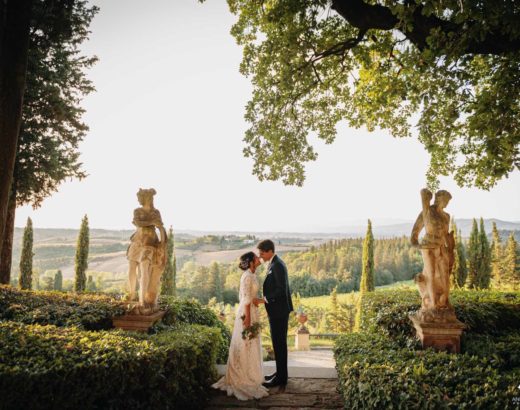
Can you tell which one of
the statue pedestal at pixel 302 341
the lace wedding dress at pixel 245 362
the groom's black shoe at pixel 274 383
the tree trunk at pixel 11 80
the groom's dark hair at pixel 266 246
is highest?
the tree trunk at pixel 11 80

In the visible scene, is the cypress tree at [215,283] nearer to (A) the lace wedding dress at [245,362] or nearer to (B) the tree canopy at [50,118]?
(B) the tree canopy at [50,118]

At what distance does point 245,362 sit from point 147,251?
237 cm

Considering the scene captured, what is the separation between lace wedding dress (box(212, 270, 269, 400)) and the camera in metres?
5.21

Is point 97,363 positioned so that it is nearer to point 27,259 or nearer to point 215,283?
point 27,259

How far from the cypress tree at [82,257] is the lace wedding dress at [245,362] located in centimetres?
1804

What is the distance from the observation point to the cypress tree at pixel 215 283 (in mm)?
29837

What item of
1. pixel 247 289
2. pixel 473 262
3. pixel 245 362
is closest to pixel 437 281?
pixel 247 289

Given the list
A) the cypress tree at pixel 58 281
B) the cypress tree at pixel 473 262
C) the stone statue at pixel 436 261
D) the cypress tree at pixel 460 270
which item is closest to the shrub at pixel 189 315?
the stone statue at pixel 436 261

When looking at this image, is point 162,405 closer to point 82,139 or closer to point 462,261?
point 82,139

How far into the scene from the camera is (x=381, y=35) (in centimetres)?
801

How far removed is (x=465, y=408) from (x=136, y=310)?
15.5ft

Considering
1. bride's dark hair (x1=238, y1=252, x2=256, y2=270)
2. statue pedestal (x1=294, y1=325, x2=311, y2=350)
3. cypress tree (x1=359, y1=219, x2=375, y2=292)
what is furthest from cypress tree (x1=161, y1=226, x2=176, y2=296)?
bride's dark hair (x1=238, y1=252, x2=256, y2=270)

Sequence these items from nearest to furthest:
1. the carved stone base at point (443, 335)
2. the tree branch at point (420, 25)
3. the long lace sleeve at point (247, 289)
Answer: the tree branch at point (420, 25) < the carved stone base at point (443, 335) < the long lace sleeve at point (247, 289)

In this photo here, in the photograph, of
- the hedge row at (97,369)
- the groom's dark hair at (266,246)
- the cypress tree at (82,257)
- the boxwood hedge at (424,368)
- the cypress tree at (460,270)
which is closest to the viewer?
the hedge row at (97,369)
